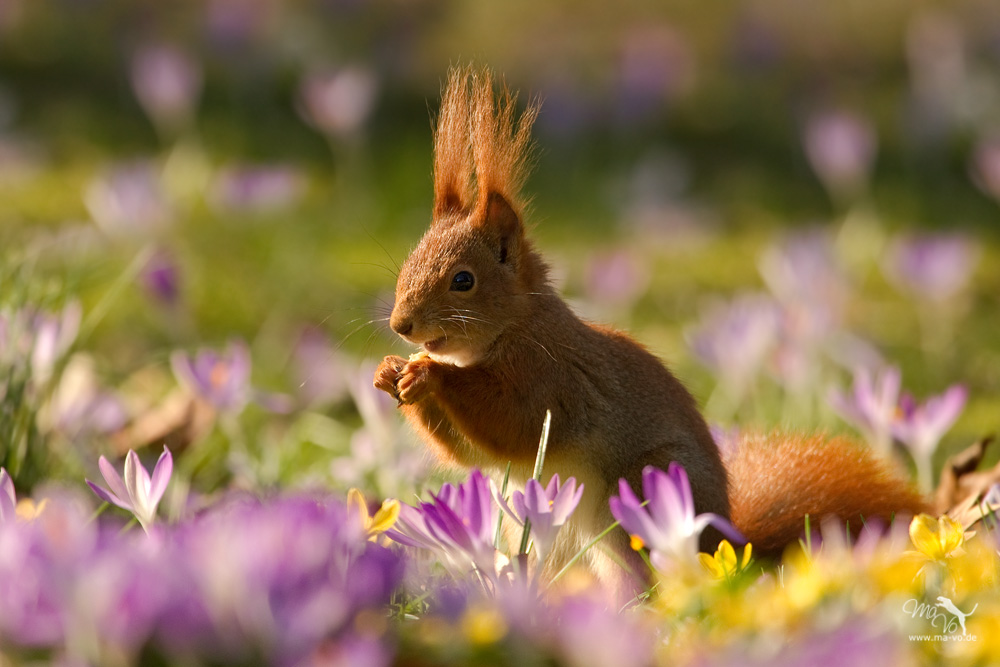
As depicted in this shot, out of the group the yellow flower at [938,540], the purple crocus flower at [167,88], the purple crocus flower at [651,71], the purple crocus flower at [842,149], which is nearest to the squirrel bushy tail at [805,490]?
the yellow flower at [938,540]

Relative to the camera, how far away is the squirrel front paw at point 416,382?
5.08ft

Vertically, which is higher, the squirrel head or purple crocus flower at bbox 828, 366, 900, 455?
the squirrel head

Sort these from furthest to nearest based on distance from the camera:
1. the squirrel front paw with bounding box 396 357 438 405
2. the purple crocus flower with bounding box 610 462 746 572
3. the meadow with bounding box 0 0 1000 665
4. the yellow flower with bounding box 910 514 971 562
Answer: the squirrel front paw with bounding box 396 357 438 405 → the yellow flower with bounding box 910 514 971 562 → the purple crocus flower with bounding box 610 462 746 572 → the meadow with bounding box 0 0 1000 665

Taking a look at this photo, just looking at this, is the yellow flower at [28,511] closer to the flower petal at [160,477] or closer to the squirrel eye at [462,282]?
the flower petal at [160,477]

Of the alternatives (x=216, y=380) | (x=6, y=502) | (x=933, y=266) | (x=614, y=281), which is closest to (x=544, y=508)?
(x=6, y=502)

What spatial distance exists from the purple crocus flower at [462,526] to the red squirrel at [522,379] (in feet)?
0.98

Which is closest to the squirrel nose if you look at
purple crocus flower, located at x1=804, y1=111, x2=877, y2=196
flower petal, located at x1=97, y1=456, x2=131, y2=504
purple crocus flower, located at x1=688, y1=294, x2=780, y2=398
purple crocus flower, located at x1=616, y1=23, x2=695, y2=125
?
flower petal, located at x1=97, y1=456, x2=131, y2=504

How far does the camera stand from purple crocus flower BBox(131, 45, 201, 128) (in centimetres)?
460

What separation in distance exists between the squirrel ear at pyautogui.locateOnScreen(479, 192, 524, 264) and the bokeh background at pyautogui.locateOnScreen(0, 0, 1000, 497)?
254mm

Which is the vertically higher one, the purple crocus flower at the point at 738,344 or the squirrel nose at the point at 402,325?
the squirrel nose at the point at 402,325

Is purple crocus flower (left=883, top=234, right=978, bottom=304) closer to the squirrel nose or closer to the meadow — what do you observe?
the meadow

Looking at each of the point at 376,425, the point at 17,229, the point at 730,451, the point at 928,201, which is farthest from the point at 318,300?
the point at 928,201

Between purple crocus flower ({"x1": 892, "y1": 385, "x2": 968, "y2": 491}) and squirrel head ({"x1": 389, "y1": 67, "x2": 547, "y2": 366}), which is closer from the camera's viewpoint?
squirrel head ({"x1": 389, "y1": 67, "x2": 547, "y2": 366})

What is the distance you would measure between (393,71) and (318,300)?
8.15ft
